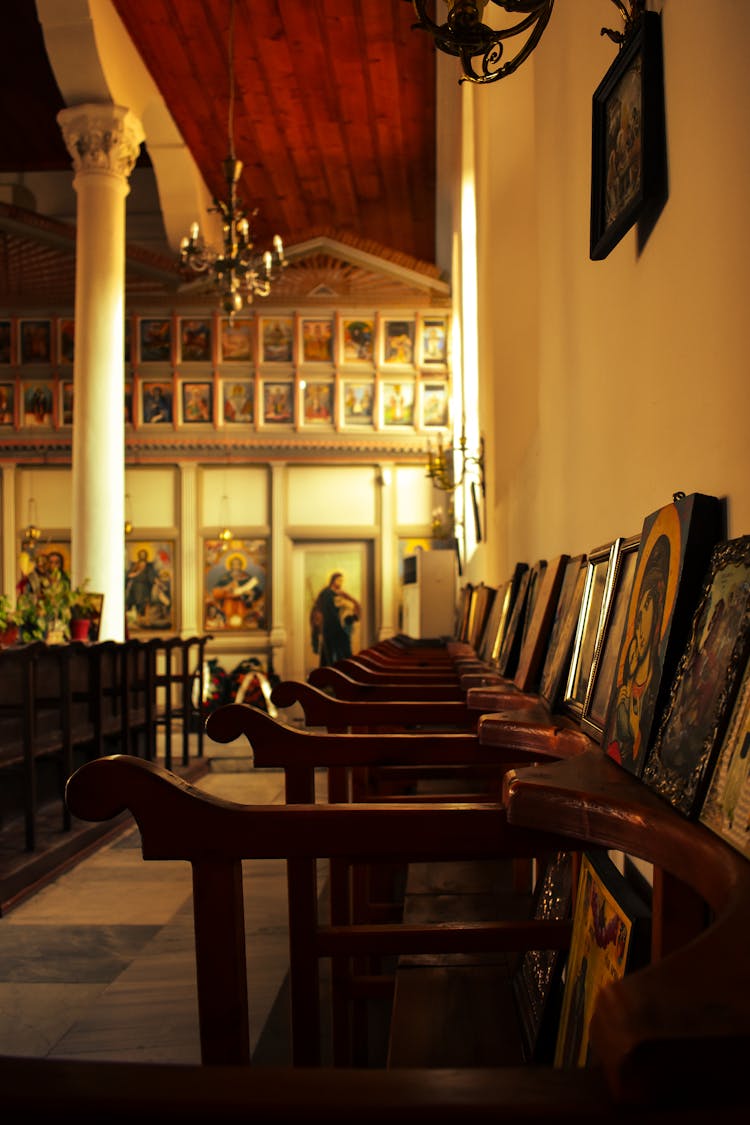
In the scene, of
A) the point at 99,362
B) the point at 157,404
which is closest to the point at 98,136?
the point at 99,362

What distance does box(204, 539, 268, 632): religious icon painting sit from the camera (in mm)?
14688

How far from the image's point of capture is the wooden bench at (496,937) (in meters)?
0.54

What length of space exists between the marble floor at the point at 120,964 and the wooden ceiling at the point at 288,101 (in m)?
8.85

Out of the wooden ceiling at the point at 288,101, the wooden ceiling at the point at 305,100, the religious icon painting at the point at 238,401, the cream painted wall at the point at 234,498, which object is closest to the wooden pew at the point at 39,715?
the wooden ceiling at the point at 305,100

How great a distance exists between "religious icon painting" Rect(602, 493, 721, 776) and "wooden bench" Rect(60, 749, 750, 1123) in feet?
0.21

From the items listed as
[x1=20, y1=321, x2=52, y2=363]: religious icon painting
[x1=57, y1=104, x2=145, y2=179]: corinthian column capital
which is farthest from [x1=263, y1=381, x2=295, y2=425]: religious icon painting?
[x1=57, y1=104, x2=145, y2=179]: corinthian column capital

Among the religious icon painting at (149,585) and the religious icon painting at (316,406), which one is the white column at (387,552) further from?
the religious icon painting at (149,585)

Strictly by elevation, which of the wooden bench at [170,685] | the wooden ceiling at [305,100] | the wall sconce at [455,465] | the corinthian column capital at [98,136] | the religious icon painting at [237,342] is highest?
the wooden ceiling at [305,100]

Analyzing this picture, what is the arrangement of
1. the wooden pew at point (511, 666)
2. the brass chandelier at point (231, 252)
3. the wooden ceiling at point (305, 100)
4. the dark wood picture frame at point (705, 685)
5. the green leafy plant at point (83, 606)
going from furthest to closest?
1. the wooden ceiling at point (305, 100)
2. the brass chandelier at point (231, 252)
3. the green leafy plant at point (83, 606)
4. the wooden pew at point (511, 666)
5. the dark wood picture frame at point (705, 685)

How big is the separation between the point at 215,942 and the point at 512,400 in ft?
15.5

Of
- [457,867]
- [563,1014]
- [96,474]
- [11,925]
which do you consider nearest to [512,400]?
[457,867]

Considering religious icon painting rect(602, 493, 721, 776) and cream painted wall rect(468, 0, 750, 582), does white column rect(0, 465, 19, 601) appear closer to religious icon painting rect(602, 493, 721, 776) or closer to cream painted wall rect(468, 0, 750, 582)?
cream painted wall rect(468, 0, 750, 582)

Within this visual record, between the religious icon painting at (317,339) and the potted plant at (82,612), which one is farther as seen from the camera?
the religious icon painting at (317,339)

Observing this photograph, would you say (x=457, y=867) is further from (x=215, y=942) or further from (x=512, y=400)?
(x=512, y=400)
